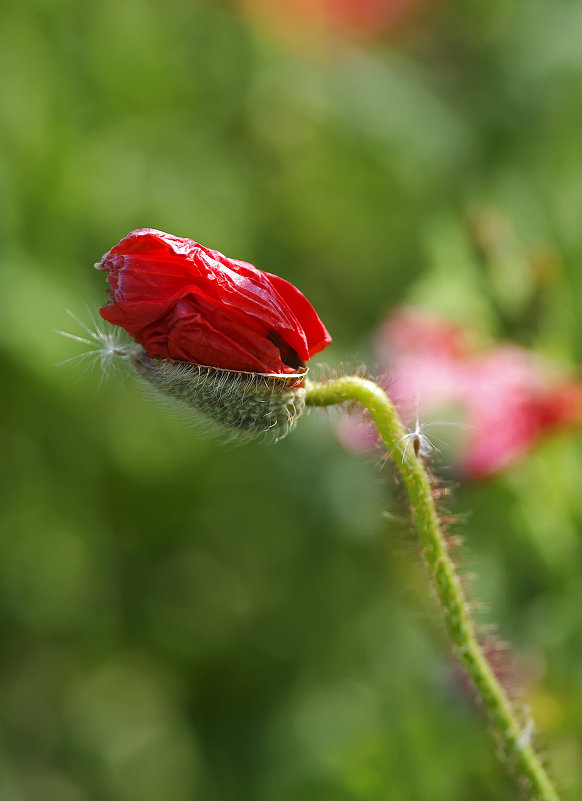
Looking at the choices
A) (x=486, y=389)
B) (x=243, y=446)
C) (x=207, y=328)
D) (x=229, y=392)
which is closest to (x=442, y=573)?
(x=229, y=392)

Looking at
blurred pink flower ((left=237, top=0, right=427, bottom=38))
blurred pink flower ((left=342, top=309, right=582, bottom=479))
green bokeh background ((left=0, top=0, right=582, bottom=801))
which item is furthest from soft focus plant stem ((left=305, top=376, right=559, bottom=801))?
blurred pink flower ((left=237, top=0, right=427, bottom=38))

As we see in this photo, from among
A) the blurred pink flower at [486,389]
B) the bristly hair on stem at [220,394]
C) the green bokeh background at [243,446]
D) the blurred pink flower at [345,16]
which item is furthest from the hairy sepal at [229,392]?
the blurred pink flower at [345,16]

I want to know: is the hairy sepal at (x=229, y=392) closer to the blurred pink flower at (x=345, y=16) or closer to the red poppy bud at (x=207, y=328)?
the red poppy bud at (x=207, y=328)

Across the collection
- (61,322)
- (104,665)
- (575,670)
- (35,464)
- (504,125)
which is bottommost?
(575,670)

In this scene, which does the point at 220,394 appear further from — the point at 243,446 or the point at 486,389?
the point at 243,446

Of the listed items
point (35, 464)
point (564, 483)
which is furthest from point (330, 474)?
point (35, 464)

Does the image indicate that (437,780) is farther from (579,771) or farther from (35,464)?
(35,464)

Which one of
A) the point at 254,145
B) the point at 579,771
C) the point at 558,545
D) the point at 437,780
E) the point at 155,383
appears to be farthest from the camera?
the point at 254,145
